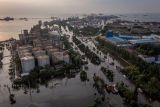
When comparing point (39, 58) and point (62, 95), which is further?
point (39, 58)

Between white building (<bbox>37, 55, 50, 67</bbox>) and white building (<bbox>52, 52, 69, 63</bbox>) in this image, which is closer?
white building (<bbox>37, 55, 50, 67</bbox>)

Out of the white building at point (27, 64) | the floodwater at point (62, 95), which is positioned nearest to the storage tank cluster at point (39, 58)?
the white building at point (27, 64)

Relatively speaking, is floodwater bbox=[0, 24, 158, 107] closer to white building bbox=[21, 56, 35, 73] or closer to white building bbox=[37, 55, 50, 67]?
white building bbox=[21, 56, 35, 73]

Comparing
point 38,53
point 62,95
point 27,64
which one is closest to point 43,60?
point 27,64

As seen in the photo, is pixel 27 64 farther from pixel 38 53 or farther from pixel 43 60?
pixel 38 53

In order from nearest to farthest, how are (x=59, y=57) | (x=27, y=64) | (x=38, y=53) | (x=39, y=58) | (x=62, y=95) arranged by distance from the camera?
(x=62, y=95), (x=27, y=64), (x=39, y=58), (x=59, y=57), (x=38, y=53)

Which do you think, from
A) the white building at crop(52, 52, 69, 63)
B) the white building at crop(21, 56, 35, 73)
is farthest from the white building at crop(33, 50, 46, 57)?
the white building at crop(21, 56, 35, 73)

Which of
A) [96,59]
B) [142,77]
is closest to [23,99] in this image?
[142,77]

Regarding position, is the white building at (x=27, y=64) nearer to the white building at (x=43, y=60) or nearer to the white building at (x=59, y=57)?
the white building at (x=43, y=60)

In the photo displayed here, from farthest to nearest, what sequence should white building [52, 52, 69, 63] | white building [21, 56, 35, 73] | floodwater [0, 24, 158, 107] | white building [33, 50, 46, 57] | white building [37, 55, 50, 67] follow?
white building [33, 50, 46, 57] < white building [52, 52, 69, 63] < white building [37, 55, 50, 67] < white building [21, 56, 35, 73] < floodwater [0, 24, 158, 107]
